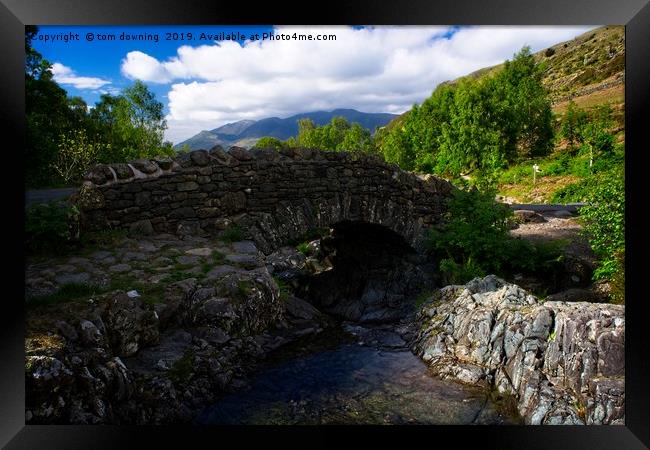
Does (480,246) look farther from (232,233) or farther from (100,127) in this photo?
(100,127)

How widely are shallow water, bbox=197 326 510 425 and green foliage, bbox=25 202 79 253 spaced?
3.03 m

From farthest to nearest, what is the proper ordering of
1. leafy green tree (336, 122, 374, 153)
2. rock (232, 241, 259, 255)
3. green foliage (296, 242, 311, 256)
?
leafy green tree (336, 122, 374, 153) → green foliage (296, 242, 311, 256) → rock (232, 241, 259, 255)

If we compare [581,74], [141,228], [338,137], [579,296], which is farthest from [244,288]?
[338,137]

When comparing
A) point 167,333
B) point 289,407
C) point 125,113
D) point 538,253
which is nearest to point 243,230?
point 167,333

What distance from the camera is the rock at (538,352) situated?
4.61 meters

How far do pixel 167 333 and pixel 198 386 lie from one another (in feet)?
2.36

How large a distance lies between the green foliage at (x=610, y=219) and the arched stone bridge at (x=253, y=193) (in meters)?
3.54

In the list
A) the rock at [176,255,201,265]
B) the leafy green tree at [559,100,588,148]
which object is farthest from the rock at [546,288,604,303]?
the leafy green tree at [559,100,588,148]

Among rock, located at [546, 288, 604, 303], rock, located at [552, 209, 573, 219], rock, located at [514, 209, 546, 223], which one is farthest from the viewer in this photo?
rock, located at [552, 209, 573, 219]

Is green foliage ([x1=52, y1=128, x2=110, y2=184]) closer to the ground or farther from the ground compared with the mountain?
closer to the ground

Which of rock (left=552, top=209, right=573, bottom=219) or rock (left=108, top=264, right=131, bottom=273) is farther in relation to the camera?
rock (left=552, top=209, right=573, bottom=219)

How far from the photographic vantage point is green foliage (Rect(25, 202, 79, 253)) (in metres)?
5.57

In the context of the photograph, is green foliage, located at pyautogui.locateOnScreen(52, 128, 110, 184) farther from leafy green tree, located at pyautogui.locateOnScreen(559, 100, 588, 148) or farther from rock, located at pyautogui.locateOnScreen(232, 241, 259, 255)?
leafy green tree, located at pyautogui.locateOnScreen(559, 100, 588, 148)

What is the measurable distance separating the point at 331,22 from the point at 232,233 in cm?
408
